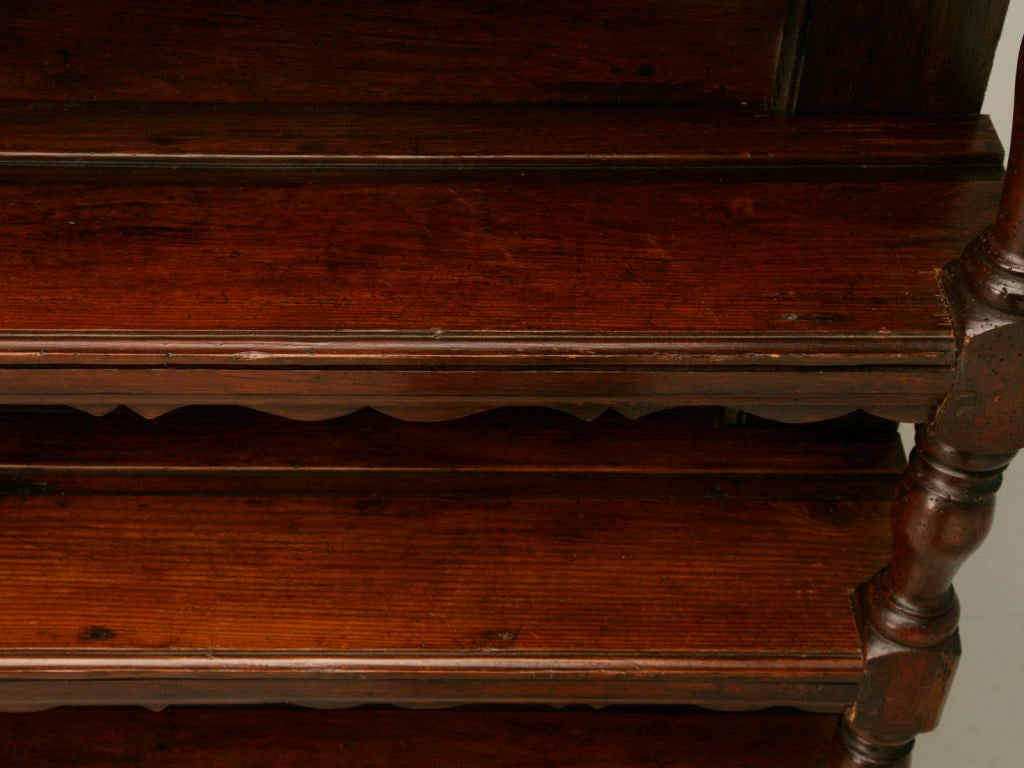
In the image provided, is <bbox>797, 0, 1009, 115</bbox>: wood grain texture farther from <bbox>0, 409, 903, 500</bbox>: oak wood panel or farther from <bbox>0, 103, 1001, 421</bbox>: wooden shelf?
<bbox>0, 409, 903, 500</bbox>: oak wood panel

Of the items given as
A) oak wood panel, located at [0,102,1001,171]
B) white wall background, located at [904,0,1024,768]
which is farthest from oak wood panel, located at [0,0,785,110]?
white wall background, located at [904,0,1024,768]

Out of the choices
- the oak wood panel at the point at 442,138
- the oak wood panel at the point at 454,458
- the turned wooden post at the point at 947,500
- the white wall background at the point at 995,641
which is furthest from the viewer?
the white wall background at the point at 995,641

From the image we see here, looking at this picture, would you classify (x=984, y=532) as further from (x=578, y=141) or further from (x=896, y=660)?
(x=578, y=141)

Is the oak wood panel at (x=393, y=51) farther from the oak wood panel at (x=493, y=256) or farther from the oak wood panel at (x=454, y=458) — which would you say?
the oak wood panel at (x=454, y=458)

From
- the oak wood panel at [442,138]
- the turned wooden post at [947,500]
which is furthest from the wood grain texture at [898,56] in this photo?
the turned wooden post at [947,500]

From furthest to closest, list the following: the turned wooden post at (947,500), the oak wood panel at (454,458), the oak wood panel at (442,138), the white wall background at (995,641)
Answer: the white wall background at (995,641), the oak wood panel at (454,458), the oak wood panel at (442,138), the turned wooden post at (947,500)

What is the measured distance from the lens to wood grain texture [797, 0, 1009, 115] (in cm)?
103

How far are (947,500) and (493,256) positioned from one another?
0.37 meters

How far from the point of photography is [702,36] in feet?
3.53

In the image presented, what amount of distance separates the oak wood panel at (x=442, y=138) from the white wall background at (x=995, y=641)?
564 millimetres

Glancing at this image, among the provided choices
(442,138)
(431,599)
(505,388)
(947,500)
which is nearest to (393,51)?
(442,138)

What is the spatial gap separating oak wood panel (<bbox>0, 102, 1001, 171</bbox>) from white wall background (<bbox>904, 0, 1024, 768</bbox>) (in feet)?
1.85

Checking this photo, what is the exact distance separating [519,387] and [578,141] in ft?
0.82

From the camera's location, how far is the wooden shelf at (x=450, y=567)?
3.46 ft
